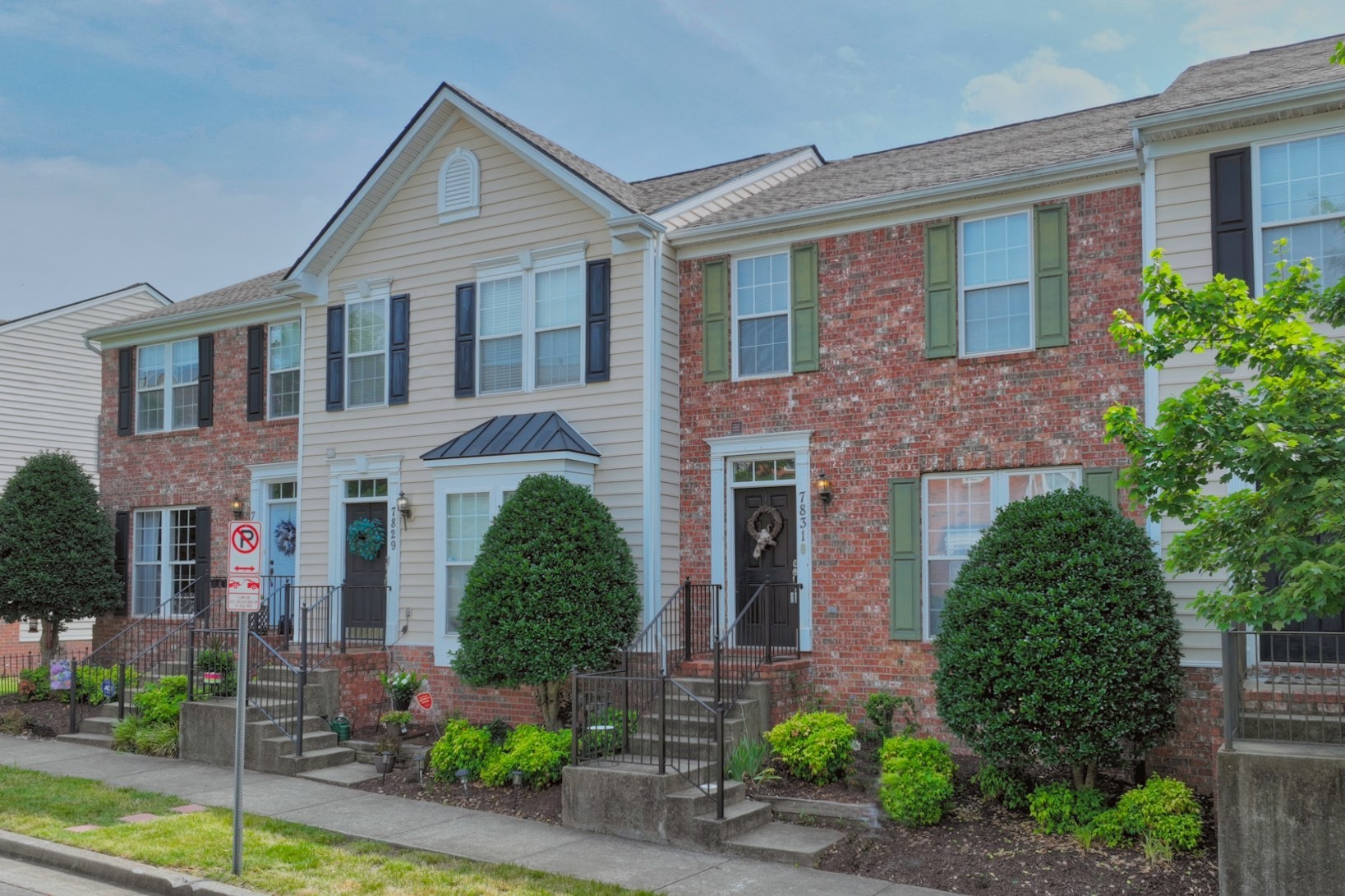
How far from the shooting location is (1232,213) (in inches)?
402

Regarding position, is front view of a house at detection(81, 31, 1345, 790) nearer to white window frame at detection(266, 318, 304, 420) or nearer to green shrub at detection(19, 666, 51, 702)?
white window frame at detection(266, 318, 304, 420)

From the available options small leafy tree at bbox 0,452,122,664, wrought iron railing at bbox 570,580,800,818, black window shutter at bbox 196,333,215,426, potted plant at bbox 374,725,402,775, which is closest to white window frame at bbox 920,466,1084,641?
wrought iron railing at bbox 570,580,800,818

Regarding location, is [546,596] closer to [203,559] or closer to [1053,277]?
[1053,277]

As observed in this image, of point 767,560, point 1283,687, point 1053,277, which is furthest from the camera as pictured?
point 767,560

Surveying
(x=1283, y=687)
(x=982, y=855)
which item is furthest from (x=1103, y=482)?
(x=982, y=855)

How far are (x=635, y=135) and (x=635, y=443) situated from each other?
351 inches

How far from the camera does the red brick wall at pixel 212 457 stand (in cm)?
1755

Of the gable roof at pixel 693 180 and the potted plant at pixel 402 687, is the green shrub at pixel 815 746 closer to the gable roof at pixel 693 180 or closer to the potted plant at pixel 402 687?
the potted plant at pixel 402 687

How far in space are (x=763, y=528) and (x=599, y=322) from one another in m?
3.28

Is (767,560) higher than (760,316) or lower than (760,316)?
lower

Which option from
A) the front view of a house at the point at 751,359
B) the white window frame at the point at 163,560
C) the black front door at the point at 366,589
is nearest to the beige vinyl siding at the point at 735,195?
the front view of a house at the point at 751,359

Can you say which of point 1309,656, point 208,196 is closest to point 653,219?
point 1309,656

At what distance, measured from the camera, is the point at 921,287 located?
12289 millimetres

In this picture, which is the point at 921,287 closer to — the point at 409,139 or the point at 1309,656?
the point at 1309,656
